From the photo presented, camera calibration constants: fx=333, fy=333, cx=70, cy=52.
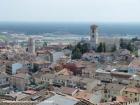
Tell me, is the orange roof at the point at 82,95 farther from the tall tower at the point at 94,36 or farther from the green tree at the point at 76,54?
the tall tower at the point at 94,36

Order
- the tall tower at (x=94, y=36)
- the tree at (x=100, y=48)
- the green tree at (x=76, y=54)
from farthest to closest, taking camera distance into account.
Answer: the tall tower at (x=94, y=36) → the tree at (x=100, y=48) → the green tree at (x=76, y=54)

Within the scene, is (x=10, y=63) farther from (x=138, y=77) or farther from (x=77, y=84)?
(x=138, y=77)

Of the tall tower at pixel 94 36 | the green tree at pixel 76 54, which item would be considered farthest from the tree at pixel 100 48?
the green tree at pixel 76 54

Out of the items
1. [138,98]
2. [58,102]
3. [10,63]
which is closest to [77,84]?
[138,98]

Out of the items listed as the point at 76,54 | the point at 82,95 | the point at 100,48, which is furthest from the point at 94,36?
the point at 82,95

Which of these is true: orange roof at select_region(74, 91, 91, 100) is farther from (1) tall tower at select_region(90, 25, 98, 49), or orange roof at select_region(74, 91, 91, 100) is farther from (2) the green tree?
(1) tall tower at select_region(90, 25, 98, 49)

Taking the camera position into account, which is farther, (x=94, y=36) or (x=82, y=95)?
(x=94, y=36)

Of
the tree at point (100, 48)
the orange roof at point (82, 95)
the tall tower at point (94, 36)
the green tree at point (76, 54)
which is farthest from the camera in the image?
the tall tower at point (94, 36)

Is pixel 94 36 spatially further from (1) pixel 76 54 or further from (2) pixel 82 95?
(2) pixel 82 95

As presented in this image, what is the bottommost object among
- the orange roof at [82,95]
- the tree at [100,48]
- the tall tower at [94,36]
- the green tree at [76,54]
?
the orange roof at [82,95]

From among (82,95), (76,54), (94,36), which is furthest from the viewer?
(94,36)

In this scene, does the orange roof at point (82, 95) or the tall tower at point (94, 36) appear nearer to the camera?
the orange roof at point (82, 95)
